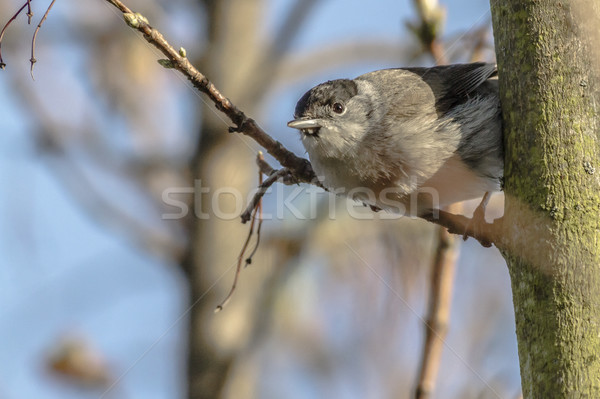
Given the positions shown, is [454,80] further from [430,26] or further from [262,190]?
[262,190]

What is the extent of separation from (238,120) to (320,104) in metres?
1.35

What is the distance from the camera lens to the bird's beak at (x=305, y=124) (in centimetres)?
381

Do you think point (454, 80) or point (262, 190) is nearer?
point (262, 190)

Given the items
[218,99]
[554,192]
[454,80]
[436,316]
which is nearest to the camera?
[554,192]

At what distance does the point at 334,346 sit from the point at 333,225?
4.33 ft

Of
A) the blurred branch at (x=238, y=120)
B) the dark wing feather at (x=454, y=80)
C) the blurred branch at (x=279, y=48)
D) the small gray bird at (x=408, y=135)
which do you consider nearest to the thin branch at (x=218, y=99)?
the blurred branch at (x=238, y=120)

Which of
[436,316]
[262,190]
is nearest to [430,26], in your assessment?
[262,190]

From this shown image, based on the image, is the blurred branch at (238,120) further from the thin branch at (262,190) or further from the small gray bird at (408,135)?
the small gray bird at (408,135)

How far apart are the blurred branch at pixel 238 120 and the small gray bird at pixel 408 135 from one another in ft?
0.93

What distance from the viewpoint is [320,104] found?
3953mm

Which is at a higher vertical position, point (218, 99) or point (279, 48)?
point (279, 48)

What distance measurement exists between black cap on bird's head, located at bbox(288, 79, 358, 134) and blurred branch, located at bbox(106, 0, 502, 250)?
0.55 m

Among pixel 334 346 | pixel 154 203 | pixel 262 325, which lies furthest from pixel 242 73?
pixel 334 346

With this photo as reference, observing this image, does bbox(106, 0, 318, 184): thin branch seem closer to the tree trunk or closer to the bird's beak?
the bird's beak
